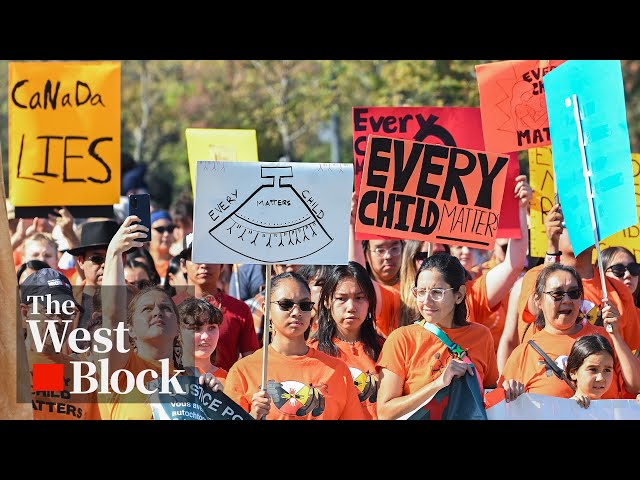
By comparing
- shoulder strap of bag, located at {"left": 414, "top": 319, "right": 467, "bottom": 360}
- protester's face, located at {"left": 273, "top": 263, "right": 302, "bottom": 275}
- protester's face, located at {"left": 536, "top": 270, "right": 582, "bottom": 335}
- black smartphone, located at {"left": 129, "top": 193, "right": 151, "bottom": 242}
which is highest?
black smartphone, located at {"left": 129, "top": 193, "right": 151, "bottom": 242}

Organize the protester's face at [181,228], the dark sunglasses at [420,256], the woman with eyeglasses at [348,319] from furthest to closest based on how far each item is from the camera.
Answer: the protester's face at [181,228] < the dark sunglasses at [420,256] < the woman with eyeglasses at [348,319]

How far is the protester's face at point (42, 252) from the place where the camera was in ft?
29.7

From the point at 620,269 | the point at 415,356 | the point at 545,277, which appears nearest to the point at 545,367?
the point at 545,277

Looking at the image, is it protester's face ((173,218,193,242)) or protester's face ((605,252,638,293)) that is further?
protester's face ((173,218,193,242))

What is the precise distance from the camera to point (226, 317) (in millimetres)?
7312

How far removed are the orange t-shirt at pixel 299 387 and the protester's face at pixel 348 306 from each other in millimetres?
491

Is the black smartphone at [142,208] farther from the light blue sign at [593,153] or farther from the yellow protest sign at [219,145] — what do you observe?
the light blue sign at [593,153]

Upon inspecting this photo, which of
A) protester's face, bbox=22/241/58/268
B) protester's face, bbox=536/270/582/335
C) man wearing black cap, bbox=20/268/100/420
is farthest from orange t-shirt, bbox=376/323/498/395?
protester's face, bbox=22/241/58/268

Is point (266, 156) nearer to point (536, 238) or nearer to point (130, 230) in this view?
point (536, 238)

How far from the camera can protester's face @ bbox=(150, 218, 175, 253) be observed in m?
10.5

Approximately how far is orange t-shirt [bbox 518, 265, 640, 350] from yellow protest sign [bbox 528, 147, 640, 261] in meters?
0.51

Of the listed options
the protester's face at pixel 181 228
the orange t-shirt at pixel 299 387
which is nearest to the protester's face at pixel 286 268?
the orange t-shirt at pixel 299 387

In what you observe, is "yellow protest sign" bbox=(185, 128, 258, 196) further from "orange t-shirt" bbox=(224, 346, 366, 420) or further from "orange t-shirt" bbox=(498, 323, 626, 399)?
"orange t-shirt" bbox=(498, 323, 626, 399)

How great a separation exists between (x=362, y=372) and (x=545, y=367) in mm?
912
